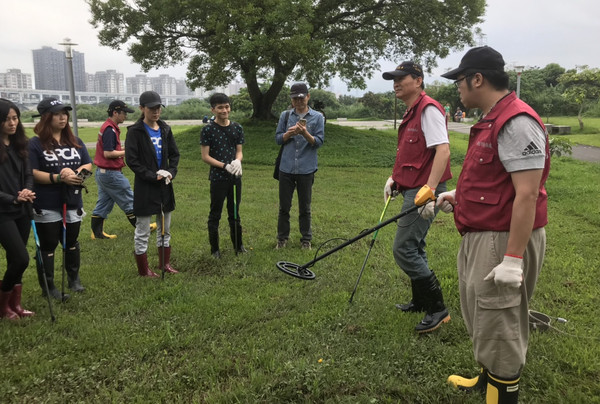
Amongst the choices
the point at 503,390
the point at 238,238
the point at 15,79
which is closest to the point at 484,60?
the point at 503,390

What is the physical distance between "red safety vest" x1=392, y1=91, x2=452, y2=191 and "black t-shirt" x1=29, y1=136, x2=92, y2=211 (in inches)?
127

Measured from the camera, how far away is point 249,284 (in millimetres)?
4758

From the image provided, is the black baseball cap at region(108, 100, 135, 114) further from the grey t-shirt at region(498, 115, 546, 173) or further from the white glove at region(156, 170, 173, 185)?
the grey t-shirt at region(498, 115, 546, 173)

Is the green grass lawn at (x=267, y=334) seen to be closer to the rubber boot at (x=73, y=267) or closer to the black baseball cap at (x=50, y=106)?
the rubber boot at (x=73, y=267)

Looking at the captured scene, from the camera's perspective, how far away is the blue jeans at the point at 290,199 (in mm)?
5965

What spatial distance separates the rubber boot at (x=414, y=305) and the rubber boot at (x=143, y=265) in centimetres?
279

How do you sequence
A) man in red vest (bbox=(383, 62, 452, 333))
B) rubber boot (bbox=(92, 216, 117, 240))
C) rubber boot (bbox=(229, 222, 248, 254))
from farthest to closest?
rubber boot (bbox=(92, 216, 117, 240)), rubber boot (bbox=(229, 222, 248, 254)), man in red vest (bbox=(383, 62, 452, 333))

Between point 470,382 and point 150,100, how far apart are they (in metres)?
4.09

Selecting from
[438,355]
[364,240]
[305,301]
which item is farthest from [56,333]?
Result: [364,240]

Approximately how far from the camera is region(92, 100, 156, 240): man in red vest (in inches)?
243

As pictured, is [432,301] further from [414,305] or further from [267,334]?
[267,334]

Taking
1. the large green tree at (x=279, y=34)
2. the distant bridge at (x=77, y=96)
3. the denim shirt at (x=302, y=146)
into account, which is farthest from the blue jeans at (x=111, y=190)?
the distant bridge at (x=77, y=96)

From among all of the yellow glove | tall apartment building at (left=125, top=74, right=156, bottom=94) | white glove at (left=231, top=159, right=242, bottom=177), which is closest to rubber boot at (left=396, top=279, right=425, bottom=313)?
the yellow glove

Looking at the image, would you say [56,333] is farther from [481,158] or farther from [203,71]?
[203,71]
